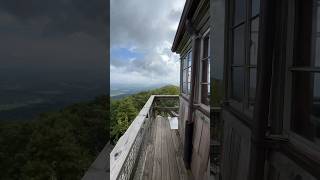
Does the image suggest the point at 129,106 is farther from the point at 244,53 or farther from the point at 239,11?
the point at 244,53

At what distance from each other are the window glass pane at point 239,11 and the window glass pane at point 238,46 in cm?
4

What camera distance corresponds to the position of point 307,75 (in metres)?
1.02

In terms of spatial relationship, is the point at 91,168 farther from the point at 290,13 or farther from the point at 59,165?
the point at 59,165

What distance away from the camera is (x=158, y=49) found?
59.5m

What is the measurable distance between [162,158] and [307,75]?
16.8 feet

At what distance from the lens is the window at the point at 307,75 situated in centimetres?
94

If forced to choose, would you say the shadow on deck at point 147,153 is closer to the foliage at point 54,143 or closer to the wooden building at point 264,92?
the wooden building at point 264,92

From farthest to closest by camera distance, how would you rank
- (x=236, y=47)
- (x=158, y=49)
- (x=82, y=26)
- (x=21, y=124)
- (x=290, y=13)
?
(x=158, y=49), (x=82, y=26), (x=21, y=124), (x=236, y=47), (x=290, y=13)

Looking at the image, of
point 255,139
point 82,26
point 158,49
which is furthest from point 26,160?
point 158,49

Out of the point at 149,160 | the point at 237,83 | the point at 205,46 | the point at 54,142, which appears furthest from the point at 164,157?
the point at 237,83

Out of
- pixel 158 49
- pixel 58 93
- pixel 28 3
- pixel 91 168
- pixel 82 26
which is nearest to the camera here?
pixel 91 168

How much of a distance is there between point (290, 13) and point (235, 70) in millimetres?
904

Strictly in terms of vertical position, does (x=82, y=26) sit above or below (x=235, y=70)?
above

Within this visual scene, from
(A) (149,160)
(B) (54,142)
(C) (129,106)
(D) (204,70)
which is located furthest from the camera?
(C) (129,106)
